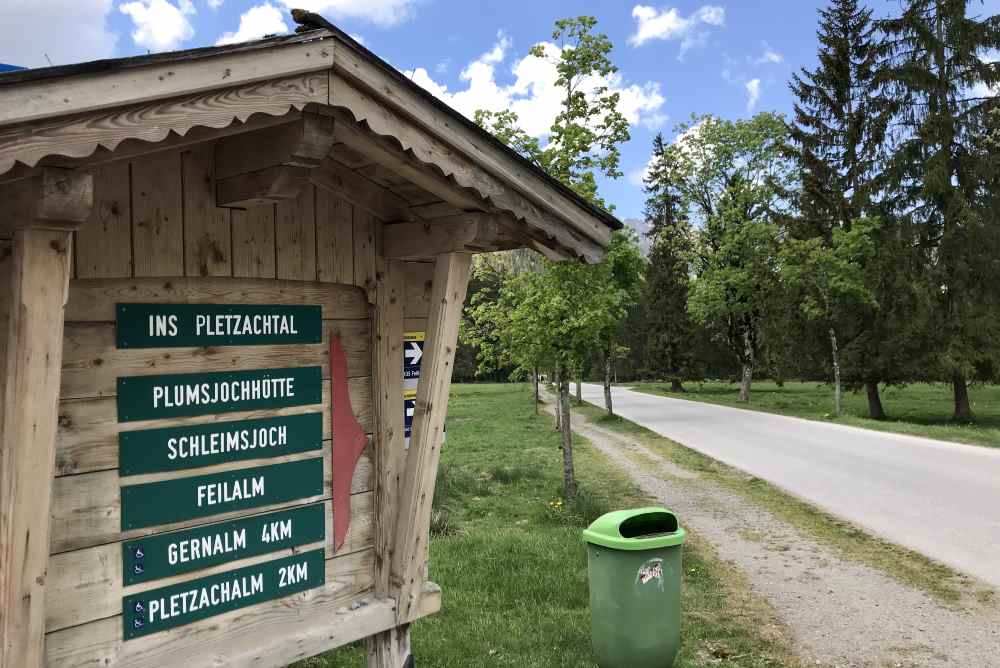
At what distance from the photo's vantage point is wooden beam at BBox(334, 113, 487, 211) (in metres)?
3.36

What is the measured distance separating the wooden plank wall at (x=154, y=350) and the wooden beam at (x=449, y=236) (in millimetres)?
283

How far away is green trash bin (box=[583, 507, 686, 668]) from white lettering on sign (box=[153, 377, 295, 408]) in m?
2.26

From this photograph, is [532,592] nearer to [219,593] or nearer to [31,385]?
[219,593]

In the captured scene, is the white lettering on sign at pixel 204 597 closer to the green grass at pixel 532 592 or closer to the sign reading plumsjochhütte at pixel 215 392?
the sign reading plumsjochhütte at pixel 215 392

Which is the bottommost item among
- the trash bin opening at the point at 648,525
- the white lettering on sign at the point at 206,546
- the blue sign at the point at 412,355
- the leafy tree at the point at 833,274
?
the trash bin opening at the point at 648,525

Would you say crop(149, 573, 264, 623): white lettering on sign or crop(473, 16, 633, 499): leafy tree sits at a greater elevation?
crop(473, 16, 633, 499): leafy tree

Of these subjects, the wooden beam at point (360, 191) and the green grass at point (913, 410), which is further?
the green grass at point (913, 410)

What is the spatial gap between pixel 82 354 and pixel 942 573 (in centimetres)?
783

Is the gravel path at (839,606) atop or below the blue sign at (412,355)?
below

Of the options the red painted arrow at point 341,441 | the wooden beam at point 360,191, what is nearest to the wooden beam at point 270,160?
the wooden beam at point 360,191

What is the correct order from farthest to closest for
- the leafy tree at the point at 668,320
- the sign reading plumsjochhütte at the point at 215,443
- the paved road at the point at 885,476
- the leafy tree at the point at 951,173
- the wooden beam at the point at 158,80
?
the leafy tree at the point at 668,320
the leafy tree at the point at 951,173
the paved road at the point at 885,476
the sign reading plumsjochhütte at the point at 215,443
the wooden beam at the point at 158,80

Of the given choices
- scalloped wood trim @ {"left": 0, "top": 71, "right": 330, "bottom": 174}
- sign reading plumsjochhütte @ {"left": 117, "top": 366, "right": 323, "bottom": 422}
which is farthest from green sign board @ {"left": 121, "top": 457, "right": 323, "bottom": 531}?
scalloped wood trim @ {"left": 0, "top": 71, "right": 330, "bottom": 174}

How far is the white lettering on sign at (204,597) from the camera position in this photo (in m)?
3.34

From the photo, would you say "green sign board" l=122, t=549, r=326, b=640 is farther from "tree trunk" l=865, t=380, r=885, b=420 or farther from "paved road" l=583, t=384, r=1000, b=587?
"tree trunk" l=865, t=380, r=885, b=420
